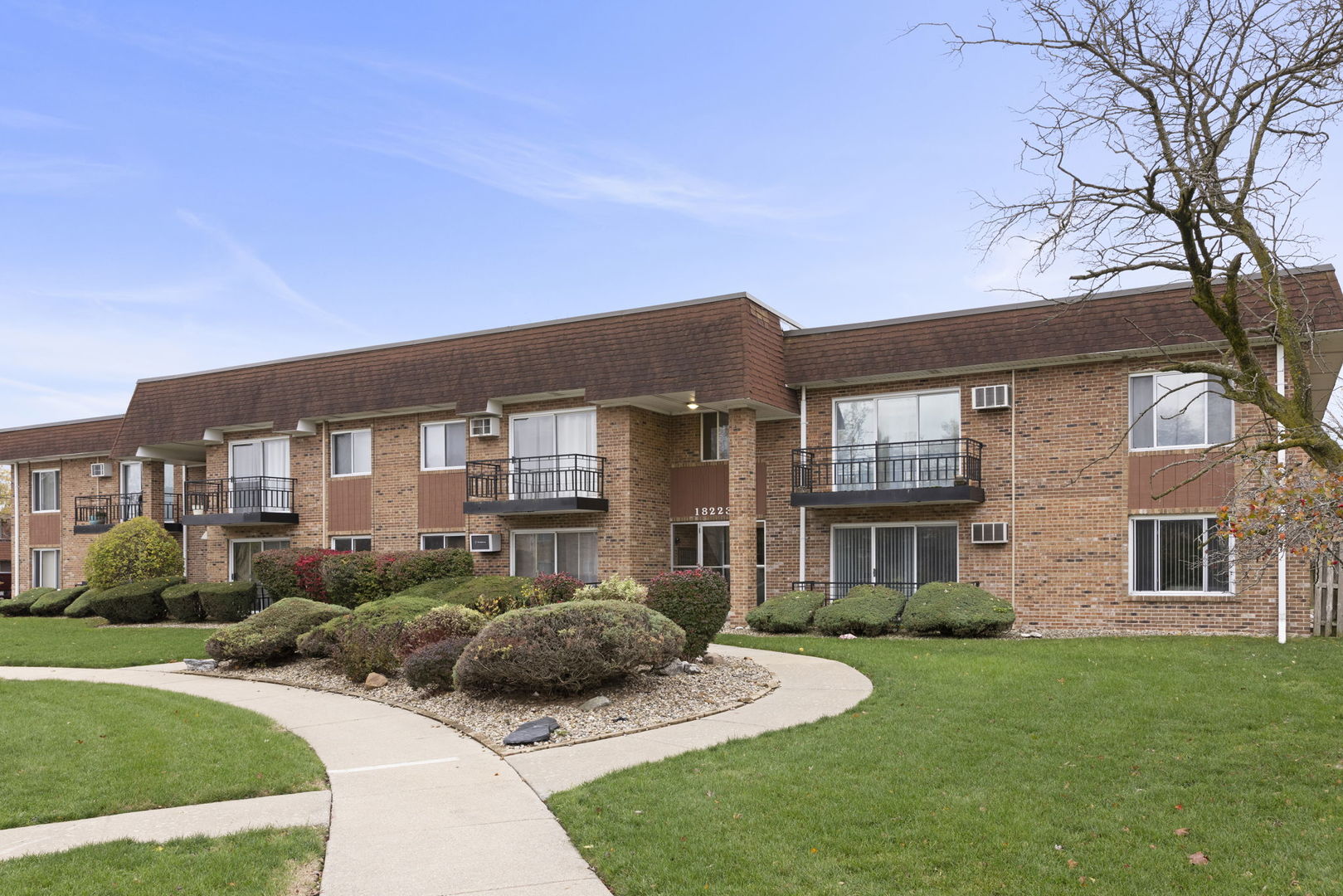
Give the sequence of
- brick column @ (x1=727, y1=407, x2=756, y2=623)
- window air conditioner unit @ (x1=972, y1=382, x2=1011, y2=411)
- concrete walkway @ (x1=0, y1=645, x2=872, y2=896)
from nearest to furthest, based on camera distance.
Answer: concrete walkway @ (x1=0, y1=645, x2=872, y2=896)
window air conditioner unit @ (x1=972, y1=382, x2=1011, y2=411)
brick column @ (x1=727, y1=407, x2=756, y2=623)

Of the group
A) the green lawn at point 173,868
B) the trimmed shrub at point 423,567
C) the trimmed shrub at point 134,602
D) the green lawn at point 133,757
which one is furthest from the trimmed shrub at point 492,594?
the trimmed shrub at point 134,602

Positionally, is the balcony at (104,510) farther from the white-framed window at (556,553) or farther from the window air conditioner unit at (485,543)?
the white-framed window at (556,553)

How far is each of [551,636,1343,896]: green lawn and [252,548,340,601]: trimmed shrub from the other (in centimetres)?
1396

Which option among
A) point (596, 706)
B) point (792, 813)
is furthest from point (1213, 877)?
point (596, 706)

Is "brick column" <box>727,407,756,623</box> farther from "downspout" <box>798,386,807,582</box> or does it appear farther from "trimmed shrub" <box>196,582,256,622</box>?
"trimmed shrub" <box>196,582,256,622</box>

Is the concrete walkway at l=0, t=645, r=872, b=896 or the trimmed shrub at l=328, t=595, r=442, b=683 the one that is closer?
the concrete walkway at l=0, t=645, r=872, b=896

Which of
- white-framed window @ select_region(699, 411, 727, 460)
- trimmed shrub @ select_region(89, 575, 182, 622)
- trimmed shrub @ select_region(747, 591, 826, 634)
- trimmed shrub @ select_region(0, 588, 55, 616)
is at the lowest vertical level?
trimmed shrub @ select_region(0, 588, 55, 616)

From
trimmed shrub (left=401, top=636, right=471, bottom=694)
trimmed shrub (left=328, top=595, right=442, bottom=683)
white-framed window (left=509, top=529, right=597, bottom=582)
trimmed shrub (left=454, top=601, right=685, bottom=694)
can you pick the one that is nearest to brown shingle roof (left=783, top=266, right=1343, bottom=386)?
white-framed window (left=509, top=529, right=597, bottom=582)

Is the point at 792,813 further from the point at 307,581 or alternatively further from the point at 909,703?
the point at 307,581

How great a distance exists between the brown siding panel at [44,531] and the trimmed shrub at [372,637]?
77.4 ft

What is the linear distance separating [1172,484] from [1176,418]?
124 cm

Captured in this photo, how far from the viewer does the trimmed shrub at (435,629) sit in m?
12.7

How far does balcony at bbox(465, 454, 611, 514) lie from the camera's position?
2106cm

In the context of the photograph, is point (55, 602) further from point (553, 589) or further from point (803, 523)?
point (803, 523)
